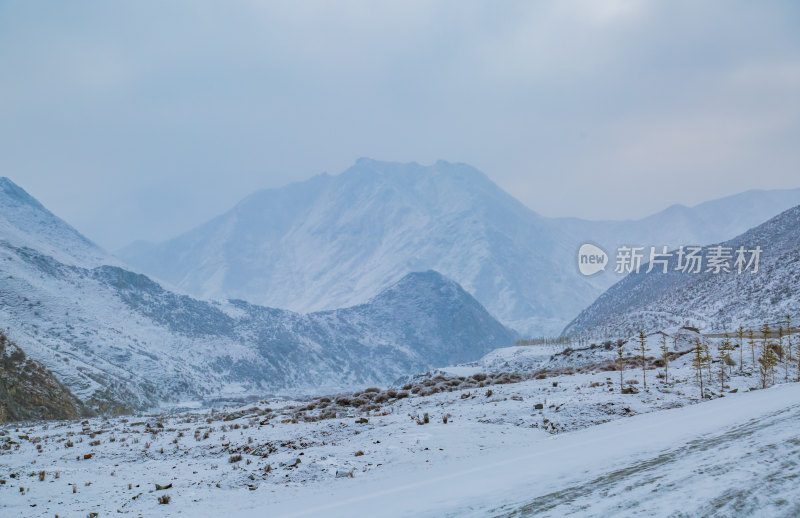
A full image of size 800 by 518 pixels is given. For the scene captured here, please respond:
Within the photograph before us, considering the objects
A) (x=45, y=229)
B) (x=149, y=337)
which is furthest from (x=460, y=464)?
(x=45, y=229)

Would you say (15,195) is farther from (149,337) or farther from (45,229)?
(149,337)

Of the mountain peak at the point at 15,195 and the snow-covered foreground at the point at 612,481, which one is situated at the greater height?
the mountain peak at the point at 15,195

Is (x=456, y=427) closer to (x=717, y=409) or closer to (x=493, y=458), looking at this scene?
(x=493, y=458)

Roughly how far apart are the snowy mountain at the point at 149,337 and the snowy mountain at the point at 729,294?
77.1 meters

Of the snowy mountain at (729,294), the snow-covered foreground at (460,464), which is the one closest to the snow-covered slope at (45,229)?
the snow-covered foreground at (460,464)

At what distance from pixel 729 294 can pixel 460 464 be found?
127489mm

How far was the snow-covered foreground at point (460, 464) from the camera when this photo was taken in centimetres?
824

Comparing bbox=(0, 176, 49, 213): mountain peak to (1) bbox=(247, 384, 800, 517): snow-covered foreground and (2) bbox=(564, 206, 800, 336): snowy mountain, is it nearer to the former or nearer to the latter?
(2) bbox=(564, 206, 800, 336): snowy mountain

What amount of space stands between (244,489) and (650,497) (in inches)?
386

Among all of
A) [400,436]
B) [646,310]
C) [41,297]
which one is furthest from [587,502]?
[646,310]

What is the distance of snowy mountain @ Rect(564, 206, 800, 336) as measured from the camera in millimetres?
101438

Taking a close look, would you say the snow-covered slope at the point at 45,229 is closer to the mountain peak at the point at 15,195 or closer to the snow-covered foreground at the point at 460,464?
the mountain peak at the point at 15,195

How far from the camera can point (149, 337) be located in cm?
11131

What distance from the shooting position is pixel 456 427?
19.2 meters
